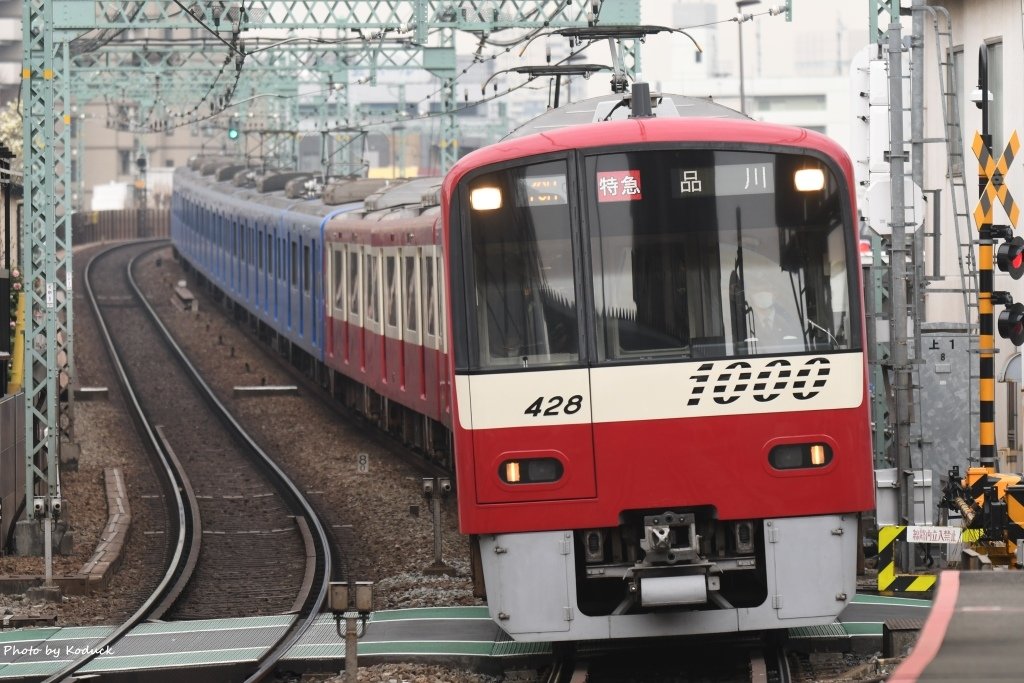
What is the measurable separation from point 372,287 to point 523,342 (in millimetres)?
10168

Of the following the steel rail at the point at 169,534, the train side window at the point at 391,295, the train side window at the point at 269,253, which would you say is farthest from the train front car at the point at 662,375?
the train side window at the point at 269,253

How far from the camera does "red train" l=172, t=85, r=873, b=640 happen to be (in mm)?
7785

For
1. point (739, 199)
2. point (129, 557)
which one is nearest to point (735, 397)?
point (739, 199)

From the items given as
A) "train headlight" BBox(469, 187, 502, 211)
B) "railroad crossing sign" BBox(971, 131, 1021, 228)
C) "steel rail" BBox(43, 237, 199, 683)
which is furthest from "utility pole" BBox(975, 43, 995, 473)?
"steel rail" BBox(43, 237, 199, 683)

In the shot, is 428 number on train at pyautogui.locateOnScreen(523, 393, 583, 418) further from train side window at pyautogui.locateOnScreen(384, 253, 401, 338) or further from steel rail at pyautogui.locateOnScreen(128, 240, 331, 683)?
train side window at pyautogui.locateOnScreen(384, 253, 401, 338)

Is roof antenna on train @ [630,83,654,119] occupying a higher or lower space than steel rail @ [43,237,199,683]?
higher

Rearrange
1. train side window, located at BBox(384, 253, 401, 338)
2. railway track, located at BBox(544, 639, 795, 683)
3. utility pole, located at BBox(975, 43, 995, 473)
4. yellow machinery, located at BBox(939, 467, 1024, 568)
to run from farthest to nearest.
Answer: train side window, located at BBox(384, 253, 401, 338) → utility pole, located at BBox(975, 43, 995, 473) → yellow machinery, located at BBox(939, 467, 1024, 568) → railway track, located at BBox(544, 639, 795, 683)

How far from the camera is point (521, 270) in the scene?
793 cm

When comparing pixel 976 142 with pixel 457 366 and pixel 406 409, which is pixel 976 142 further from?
pixel 406 409

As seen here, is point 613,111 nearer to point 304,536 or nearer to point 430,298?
point 430,298

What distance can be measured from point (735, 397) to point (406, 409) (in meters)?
10.8

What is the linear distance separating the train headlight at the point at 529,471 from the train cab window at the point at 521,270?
437 mm

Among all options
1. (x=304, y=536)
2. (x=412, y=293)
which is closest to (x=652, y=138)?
(x=304, y=536)

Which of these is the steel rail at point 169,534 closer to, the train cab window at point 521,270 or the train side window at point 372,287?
the train side window at point 372,287
